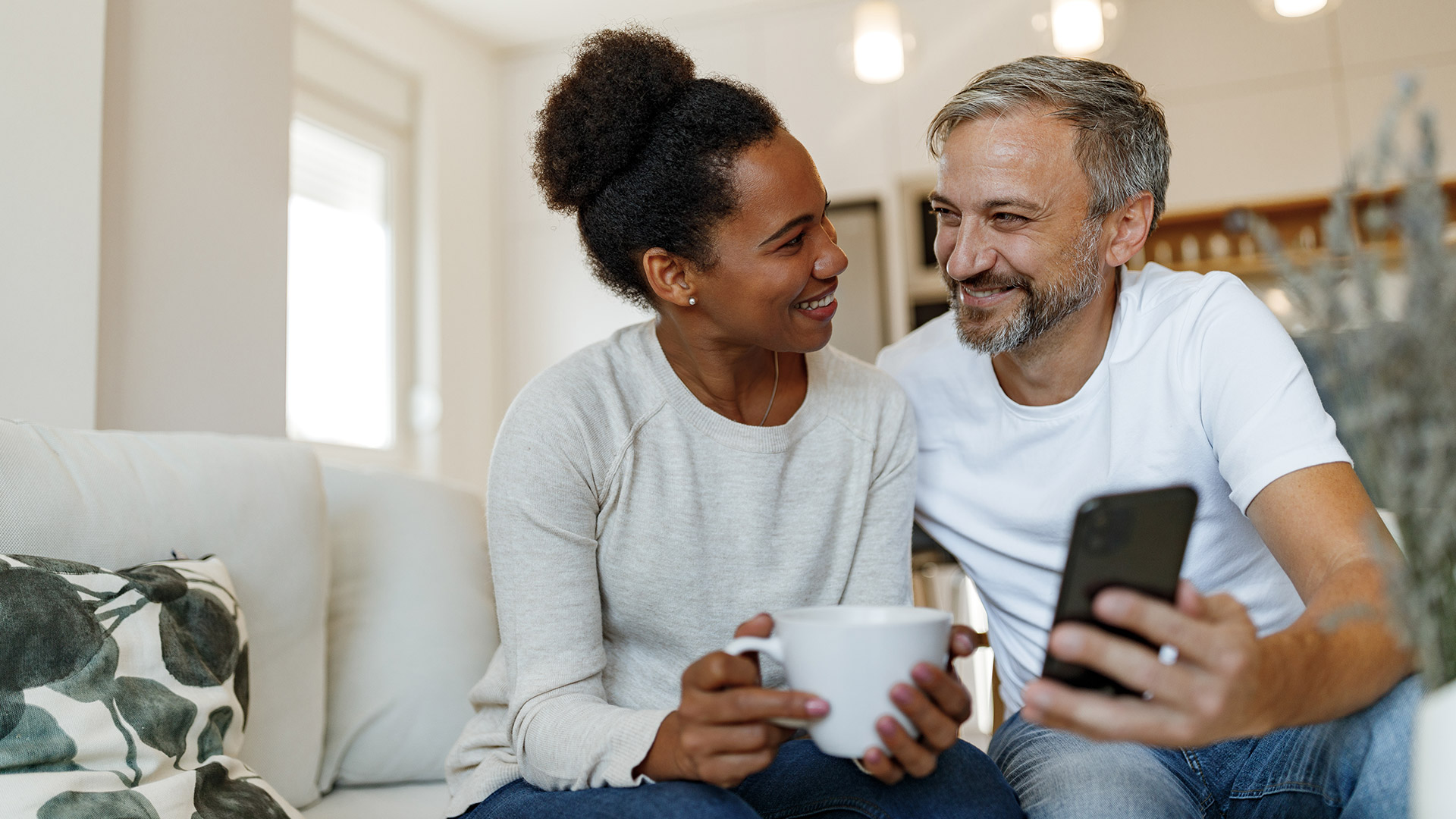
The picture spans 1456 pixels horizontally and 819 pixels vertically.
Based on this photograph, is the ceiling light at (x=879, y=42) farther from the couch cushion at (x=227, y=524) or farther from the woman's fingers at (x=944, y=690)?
the woman's fingers at (x=944, y=690)

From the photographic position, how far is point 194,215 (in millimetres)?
1870

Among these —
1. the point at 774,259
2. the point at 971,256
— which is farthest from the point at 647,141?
the point at 971,256

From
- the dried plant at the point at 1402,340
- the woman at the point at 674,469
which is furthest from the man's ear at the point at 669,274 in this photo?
the dried plant at the point at 1402,340

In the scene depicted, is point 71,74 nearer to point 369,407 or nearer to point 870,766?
point 870,766

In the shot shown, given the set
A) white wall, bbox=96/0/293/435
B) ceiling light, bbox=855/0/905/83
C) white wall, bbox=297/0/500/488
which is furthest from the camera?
white wall, bbox=297/0/500/488

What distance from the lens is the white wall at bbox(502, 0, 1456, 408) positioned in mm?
3670

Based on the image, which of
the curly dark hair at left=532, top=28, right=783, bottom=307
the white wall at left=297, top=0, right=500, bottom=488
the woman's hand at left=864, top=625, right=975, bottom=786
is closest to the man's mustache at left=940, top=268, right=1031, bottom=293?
the curly dark hair at left=532, top=28, right=783, bottom=307

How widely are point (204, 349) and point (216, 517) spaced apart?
0.68 meters

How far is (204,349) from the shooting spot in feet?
6.11

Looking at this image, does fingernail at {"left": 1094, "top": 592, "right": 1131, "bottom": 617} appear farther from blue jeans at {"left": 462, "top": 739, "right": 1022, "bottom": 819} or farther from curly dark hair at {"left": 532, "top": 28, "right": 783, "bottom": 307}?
curly dark hair at {"left": 532, "top": 28, "right": 783, "bottom": 307}

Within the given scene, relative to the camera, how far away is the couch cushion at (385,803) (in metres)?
1.33

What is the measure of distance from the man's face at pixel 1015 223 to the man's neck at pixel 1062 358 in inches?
0.7

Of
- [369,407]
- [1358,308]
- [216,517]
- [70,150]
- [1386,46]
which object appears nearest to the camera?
[1358,308]

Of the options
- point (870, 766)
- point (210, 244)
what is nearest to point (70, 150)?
point (210, 244)
